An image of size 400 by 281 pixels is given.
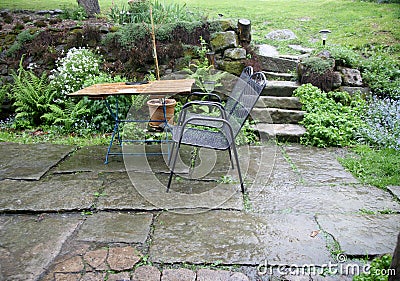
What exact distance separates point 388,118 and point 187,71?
288 cm

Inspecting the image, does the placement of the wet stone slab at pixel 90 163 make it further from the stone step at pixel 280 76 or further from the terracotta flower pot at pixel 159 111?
the stone step at pixel 280 76

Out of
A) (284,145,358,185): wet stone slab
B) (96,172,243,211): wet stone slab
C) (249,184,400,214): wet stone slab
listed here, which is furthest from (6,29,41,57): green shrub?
(249,184,400,214): wet stone slab

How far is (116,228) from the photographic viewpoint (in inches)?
93.2

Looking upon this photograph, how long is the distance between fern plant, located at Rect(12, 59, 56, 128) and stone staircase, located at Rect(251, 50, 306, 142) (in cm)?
308

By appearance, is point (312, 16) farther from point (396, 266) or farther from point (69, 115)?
point (396, 266)

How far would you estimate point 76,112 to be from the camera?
468 centimetres

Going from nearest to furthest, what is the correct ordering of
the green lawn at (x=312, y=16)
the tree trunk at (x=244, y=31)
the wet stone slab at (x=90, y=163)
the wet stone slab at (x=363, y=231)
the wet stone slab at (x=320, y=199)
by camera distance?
the wet stone slab at (x=363, y=231), the wet stone slab at (x=320, y=199), the wet stone slab at (x=90, y=163), the tree trunk at (x=244, y=31), the green lawn at (x=312, y=16)

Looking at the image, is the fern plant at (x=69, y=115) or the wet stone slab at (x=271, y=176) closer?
the wet stone slab at (x=271, y=176)

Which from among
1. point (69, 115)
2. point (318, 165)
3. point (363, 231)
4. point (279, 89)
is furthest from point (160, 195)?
point (279, 89)

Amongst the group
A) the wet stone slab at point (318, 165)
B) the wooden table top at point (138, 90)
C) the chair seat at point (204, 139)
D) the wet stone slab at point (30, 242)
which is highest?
the wooden table top at point (138, 90)

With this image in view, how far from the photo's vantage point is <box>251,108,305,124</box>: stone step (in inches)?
181

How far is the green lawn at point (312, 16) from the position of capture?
719cm

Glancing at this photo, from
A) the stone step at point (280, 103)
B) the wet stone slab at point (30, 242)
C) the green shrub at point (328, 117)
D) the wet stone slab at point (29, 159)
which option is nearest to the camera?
the wet stone slab at point (30, 242)

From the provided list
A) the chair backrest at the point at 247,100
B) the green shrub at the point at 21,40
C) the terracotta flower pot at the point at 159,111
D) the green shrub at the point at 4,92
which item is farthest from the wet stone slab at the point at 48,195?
the green shrub at the point at 21,40
